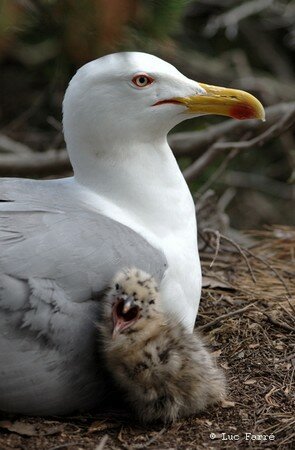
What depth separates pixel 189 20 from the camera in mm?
8328

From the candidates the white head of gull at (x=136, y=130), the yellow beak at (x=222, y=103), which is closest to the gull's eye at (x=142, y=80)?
the white head of gull at (x=136, y=130)

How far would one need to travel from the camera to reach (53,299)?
3457 millimetres

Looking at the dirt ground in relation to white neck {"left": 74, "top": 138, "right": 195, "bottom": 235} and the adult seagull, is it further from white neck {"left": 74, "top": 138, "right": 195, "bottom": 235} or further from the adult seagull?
white neck {"left": 74, "top": 138, "right": 195, "bottom": 235}

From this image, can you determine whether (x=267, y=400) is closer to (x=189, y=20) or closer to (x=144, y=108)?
(x=144, y=108)

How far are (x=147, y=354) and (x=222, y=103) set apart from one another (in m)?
1.21

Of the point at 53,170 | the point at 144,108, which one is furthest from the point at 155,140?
the point at 53,170

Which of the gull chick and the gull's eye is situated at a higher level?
the gull's eye

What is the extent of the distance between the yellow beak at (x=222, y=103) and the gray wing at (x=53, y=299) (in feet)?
2.27

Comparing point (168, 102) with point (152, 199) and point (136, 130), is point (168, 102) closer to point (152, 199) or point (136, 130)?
point (136, 130)

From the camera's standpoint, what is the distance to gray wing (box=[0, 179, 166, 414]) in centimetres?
344

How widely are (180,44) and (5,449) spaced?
5.04 meters

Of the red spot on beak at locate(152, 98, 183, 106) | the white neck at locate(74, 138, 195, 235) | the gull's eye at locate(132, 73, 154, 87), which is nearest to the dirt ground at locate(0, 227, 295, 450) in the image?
the white neck at locate(74, 138, 195, 235)

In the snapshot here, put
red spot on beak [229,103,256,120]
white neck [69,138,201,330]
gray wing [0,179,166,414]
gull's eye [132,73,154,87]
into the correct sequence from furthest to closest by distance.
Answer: red spot on beak [229,103,256,120] < gull's eye [132,73,154,87] < white neck [69,138,201,330] < gray wing [0,179,166,414]

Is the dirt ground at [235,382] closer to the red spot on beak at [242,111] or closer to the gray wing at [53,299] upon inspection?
the gray wing at [53,299]
